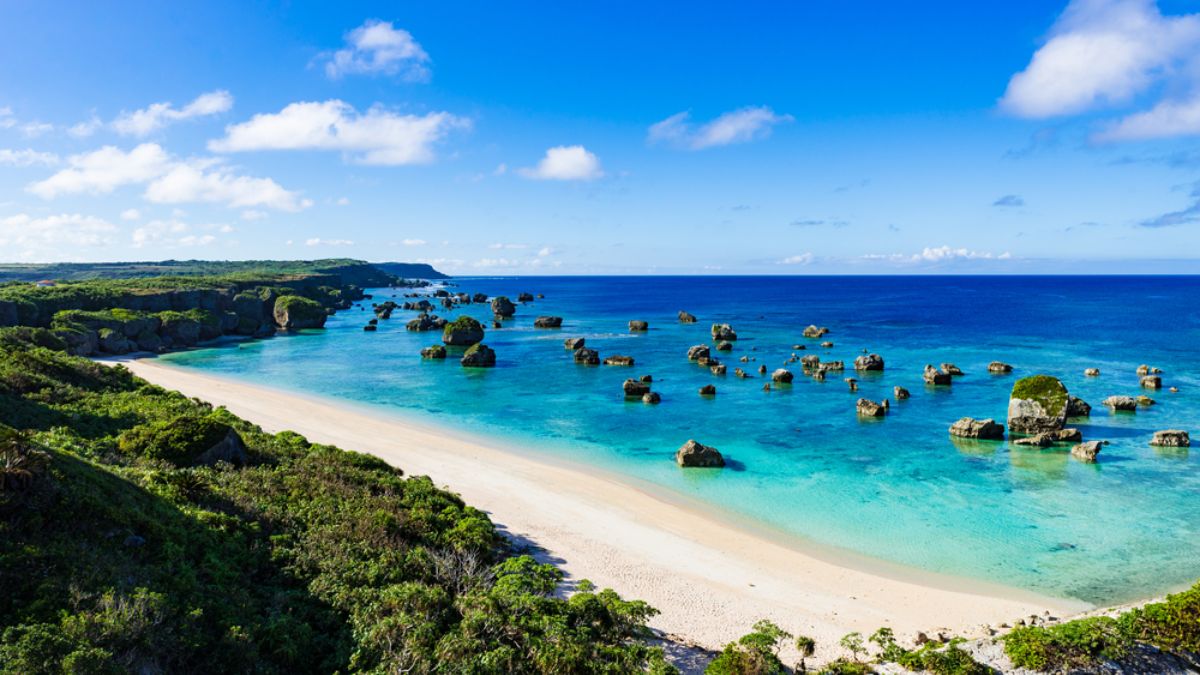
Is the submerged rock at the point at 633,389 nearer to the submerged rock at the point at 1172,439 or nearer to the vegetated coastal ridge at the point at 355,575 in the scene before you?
the vegetated coastal ridge at the point at 355,575

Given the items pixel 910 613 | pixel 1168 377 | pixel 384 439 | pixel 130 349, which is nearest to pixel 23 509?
pixel 910 613

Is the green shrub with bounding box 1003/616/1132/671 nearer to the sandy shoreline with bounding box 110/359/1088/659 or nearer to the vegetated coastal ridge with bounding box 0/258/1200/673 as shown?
the vegetated coastal ridge with bounding box 0/258/1200/673

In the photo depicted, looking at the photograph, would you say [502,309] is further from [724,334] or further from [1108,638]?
[1108,638]

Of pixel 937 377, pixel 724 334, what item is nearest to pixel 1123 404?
pixel 937 377

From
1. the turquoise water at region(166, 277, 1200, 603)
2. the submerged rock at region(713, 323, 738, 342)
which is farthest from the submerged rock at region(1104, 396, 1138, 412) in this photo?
the submerged rock at region(713, 323, 738, 342)

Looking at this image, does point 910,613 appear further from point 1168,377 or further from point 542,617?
point 1168,377
